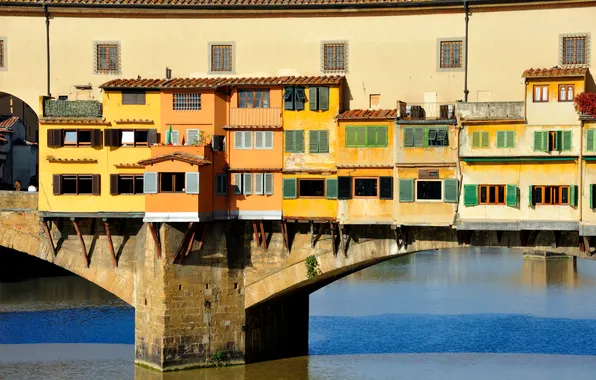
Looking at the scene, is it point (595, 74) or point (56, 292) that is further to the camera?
point (56, 292)

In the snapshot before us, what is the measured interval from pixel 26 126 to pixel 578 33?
3295 cm

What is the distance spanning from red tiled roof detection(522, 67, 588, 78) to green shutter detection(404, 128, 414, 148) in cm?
451

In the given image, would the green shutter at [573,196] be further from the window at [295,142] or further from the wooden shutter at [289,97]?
the wooden shutter at [289,97]

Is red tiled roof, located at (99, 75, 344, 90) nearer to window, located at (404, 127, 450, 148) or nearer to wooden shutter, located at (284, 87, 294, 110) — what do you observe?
wooden shutter, located at (284, 87, 294, 110)

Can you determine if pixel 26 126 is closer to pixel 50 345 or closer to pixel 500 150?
pixel 50 345

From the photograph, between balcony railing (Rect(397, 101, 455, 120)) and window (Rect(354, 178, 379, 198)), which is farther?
window (Rect(354, 178, 379, 198))

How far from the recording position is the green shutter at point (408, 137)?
40.9 metres

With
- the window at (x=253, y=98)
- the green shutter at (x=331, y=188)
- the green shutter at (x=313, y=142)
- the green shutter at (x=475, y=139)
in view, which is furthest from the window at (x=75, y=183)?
the green shutter at (x=475, y=139)

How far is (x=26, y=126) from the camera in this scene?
62.1 metres

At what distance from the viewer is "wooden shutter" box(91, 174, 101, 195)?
42.9 m

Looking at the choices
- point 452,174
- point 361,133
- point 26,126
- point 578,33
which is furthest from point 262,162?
point 26,126

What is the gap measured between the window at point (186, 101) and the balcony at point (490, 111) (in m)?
9.88

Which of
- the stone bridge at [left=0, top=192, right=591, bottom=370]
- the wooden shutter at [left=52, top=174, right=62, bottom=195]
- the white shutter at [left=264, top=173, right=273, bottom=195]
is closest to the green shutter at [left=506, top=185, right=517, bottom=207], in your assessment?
the stone bridge at [left=0, top=192, right=591, bottom=370]

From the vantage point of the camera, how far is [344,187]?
41.6m
